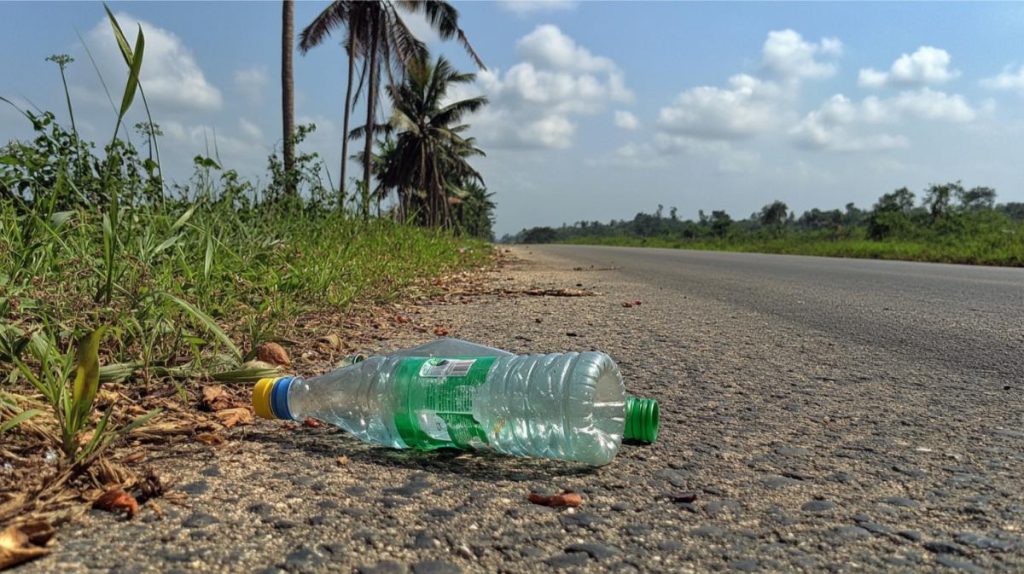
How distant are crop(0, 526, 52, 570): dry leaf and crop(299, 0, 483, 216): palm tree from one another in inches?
859

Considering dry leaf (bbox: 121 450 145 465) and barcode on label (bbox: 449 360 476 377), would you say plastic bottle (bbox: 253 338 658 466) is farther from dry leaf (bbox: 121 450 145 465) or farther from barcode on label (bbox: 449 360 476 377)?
dry leaf (bbox: 121 450 145 465)

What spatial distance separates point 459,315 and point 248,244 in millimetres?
1156

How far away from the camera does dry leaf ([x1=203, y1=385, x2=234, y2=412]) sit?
178 cm

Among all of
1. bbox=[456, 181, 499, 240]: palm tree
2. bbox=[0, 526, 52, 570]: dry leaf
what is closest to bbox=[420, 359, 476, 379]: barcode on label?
bbox=[0, 526, 52, 570]: dry leaf

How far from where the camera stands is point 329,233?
199 inches

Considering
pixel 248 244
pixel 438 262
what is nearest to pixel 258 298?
pixel 248 244

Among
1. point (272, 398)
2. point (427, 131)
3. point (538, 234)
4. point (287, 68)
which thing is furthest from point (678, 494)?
point (538, 234)

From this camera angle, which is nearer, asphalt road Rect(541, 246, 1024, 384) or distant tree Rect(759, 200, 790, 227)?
asphalt road Rect(541, 246, 1024, 384)

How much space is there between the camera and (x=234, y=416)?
5.55ft

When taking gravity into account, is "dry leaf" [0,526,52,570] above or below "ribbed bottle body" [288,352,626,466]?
below

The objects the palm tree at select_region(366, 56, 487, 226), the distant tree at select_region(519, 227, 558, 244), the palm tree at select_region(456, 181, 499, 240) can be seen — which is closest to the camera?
the palm tree at select_region(366, 56, 487, 226)

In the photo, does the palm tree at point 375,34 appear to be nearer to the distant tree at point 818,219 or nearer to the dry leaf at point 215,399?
the dry leaf at point 215,399

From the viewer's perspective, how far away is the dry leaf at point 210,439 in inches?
59.4

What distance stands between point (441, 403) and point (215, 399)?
67 centimetres
